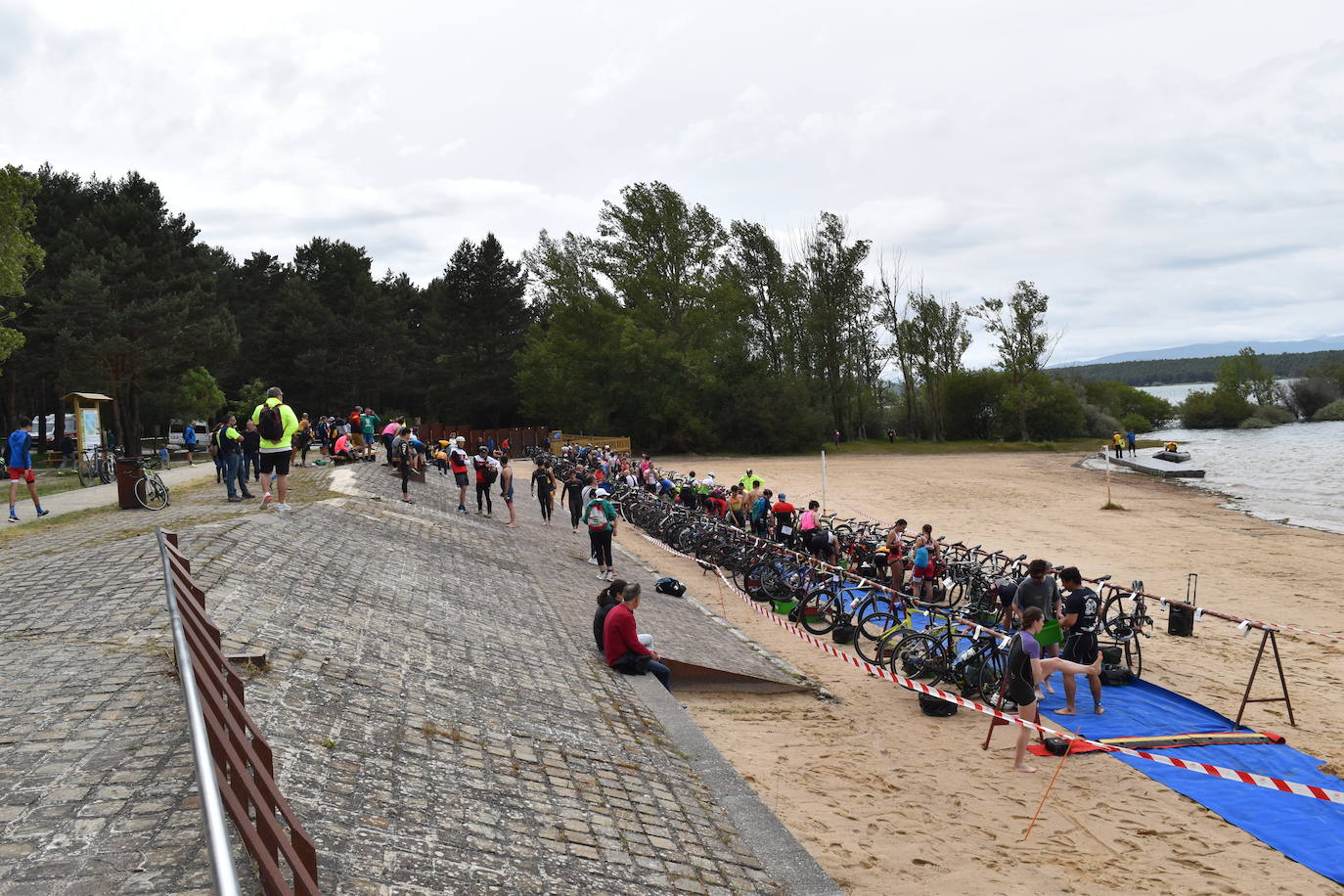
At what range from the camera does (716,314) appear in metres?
58.3

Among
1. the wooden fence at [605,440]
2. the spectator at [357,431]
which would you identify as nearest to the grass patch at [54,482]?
the spectator at [357,431]

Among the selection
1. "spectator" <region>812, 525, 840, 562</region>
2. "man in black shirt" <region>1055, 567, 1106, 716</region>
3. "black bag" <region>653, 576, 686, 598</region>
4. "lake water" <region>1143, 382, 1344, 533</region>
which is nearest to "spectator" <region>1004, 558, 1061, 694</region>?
"man in black shirt" <region>1055, 567, 1106, 716</region>

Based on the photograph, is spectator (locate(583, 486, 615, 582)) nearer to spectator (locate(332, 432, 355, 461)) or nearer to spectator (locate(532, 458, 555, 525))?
spectator (locate(532, 458, 555, 525))

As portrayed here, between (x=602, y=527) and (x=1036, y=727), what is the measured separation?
9209mm

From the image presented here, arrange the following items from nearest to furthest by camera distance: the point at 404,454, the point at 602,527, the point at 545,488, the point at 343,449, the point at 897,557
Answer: the point at 602,527 → the point at 897,557 → the point at 404,454 → the point at 545,488 → the point at 343,449

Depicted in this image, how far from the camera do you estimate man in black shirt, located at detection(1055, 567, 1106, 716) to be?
10.3 meters

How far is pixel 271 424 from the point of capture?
43.7 feet

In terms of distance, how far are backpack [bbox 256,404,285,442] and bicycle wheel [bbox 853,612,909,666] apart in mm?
8831

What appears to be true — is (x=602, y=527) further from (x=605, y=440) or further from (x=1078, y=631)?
(x=605, y=440)

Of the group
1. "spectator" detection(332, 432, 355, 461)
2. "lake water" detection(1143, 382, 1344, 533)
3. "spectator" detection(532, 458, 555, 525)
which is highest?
"spectator" detection(332, 432, 355, 461)

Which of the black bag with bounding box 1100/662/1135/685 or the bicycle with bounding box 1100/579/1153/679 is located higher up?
the bicycle with bounding box 1100/579/1153/679

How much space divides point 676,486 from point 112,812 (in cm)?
2492

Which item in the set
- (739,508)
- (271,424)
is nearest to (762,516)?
(739,508)

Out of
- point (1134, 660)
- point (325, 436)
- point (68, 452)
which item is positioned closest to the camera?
point (1134, 660)
